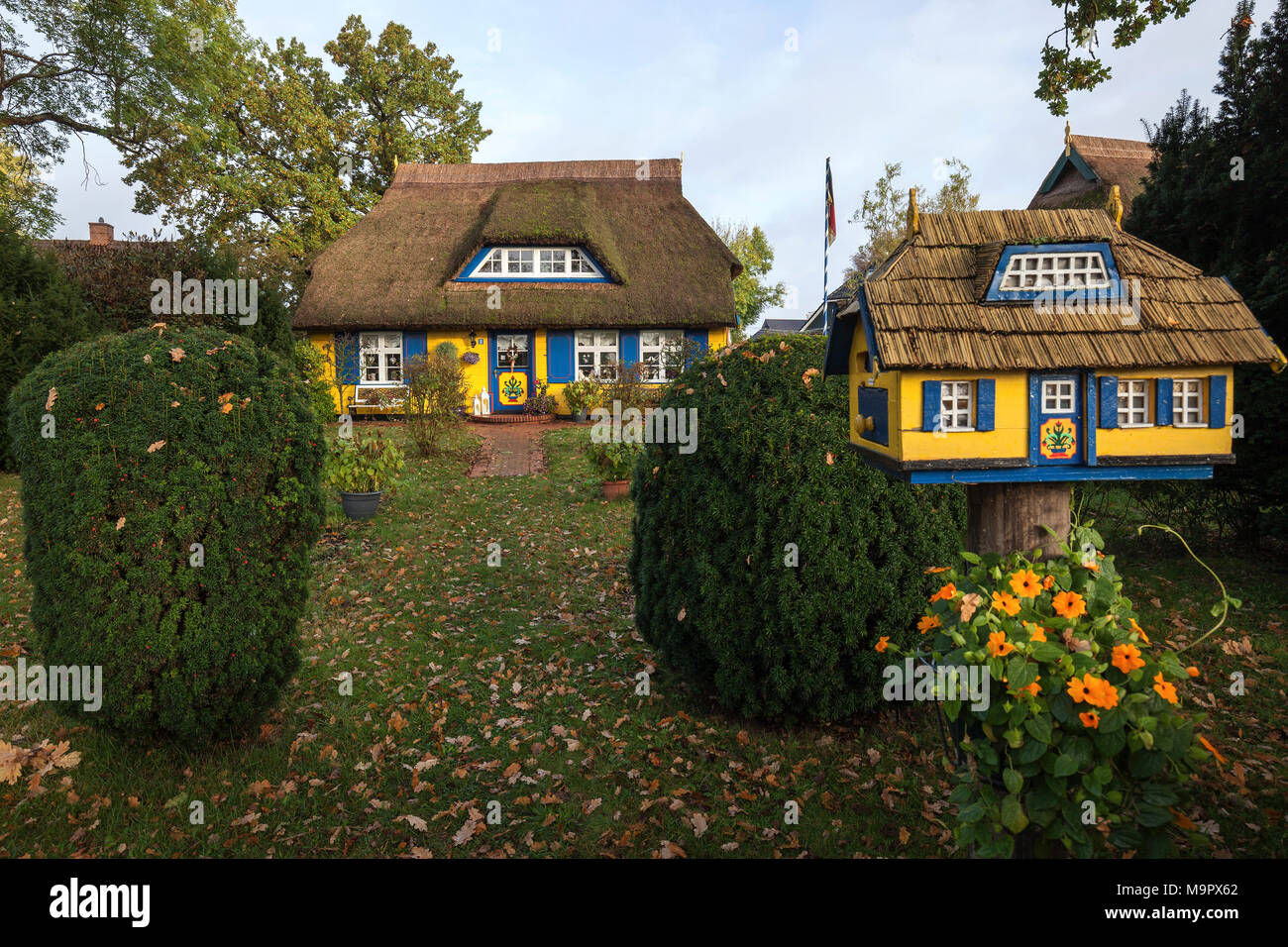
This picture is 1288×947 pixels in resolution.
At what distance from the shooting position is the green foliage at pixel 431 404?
52.6 ft

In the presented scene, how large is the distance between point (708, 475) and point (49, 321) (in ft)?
47.5

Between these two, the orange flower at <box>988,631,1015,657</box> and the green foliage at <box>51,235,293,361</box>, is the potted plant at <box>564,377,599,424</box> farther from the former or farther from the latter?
the orange flower at <box>988,631,1015,657</box>

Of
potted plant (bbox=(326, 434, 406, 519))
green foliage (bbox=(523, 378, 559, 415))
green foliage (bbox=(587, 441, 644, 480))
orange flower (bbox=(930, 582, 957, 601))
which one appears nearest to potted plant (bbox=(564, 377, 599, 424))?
green foliage (bbox=(523, 378, 559, 415))

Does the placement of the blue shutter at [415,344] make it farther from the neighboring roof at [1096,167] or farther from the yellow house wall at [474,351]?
the neighboring roof at [1096,167]

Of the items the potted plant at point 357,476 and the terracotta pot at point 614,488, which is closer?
the potted plant at point 357,476

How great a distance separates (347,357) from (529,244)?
643 centimetres

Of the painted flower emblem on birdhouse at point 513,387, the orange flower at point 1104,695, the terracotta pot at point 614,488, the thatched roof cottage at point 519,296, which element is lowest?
the orange flower at point 1104,695

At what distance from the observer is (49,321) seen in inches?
541

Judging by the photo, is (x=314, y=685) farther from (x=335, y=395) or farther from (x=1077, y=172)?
(x=1077, y=172)

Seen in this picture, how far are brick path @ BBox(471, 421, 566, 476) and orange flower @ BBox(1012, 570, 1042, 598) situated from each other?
12.3 m

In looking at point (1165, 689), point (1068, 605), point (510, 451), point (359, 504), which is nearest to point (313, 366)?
point (510, 451)

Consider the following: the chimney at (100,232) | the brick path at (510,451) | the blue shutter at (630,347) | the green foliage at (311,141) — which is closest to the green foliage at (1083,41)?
the brick path at (510,451)

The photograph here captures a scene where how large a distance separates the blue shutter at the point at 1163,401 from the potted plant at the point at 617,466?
9.59 m

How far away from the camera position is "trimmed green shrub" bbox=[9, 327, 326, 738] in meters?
4.52
